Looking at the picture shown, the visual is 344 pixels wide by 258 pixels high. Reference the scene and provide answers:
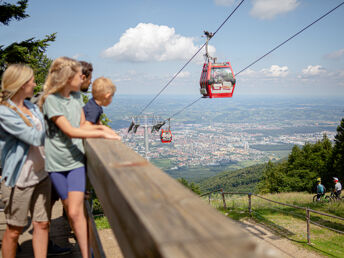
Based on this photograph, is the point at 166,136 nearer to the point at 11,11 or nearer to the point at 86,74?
the point at 11,11

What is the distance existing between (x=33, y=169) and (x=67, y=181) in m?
0.25

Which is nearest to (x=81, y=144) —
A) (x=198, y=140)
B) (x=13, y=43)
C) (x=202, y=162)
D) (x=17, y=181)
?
(x=17, y=181)

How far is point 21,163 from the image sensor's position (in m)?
1.74

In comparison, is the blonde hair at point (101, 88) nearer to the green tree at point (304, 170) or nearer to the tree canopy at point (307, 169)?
the tree canopy at point (307, 169)

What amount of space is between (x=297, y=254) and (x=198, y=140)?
178661 mm

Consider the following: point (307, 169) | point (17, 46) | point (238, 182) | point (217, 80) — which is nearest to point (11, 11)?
point (17, 46)

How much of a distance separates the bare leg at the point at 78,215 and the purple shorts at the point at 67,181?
1.0 inches

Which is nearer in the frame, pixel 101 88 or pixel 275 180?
pixel 101 88

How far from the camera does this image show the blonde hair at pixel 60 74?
1.69 m

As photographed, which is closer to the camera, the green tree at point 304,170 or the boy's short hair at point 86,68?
the boy's short hair at point 86,68

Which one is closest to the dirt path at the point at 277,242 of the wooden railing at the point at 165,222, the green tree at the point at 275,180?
the wooden railing at the point at 165,222

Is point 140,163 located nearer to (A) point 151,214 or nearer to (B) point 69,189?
(A) point 151,214

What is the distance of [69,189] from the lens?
1.68 m

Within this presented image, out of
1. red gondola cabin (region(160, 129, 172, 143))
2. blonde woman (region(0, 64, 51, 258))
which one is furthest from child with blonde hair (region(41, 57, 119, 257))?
red gondola cabin (region(160, 129, 172, 143))
